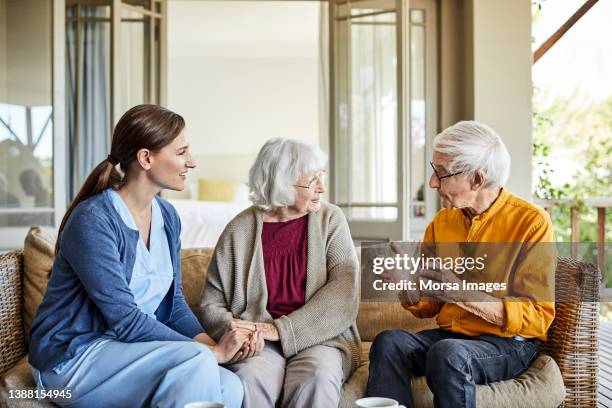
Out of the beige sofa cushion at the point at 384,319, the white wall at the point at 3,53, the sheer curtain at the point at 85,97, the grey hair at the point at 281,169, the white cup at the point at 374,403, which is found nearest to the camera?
the white cup at the point at 374,403

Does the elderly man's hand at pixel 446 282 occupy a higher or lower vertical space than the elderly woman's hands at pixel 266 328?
higher

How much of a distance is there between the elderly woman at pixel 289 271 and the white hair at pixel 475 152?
476 millimetres

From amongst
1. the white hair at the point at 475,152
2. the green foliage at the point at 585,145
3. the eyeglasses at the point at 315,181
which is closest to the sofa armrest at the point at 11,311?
the eyeglasses at the point at 315,181

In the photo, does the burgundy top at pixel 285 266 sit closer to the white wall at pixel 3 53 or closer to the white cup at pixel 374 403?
the white cup at pixel 374 403

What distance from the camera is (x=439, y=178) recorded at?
234 centimetres

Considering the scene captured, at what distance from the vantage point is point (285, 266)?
2.50 metres

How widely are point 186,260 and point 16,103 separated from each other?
2.33m

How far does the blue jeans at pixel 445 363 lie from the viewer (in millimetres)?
2061

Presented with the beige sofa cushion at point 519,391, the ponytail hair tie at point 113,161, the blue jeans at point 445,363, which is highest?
the ponytail hair tie at point 113,161

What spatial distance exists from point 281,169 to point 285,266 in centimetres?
33

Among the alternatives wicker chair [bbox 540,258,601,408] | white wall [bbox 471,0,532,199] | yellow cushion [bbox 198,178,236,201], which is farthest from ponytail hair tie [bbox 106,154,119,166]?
yellow cushion [bbox 198,178,236,201]

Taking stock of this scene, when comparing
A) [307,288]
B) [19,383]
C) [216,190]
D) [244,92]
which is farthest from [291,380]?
[244,92]

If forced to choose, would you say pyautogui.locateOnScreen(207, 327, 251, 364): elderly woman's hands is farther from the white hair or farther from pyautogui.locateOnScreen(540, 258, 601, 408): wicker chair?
pyautogui.locateOnScreen(540, 258, 601, 408): wicker chair

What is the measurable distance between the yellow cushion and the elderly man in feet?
23.4
